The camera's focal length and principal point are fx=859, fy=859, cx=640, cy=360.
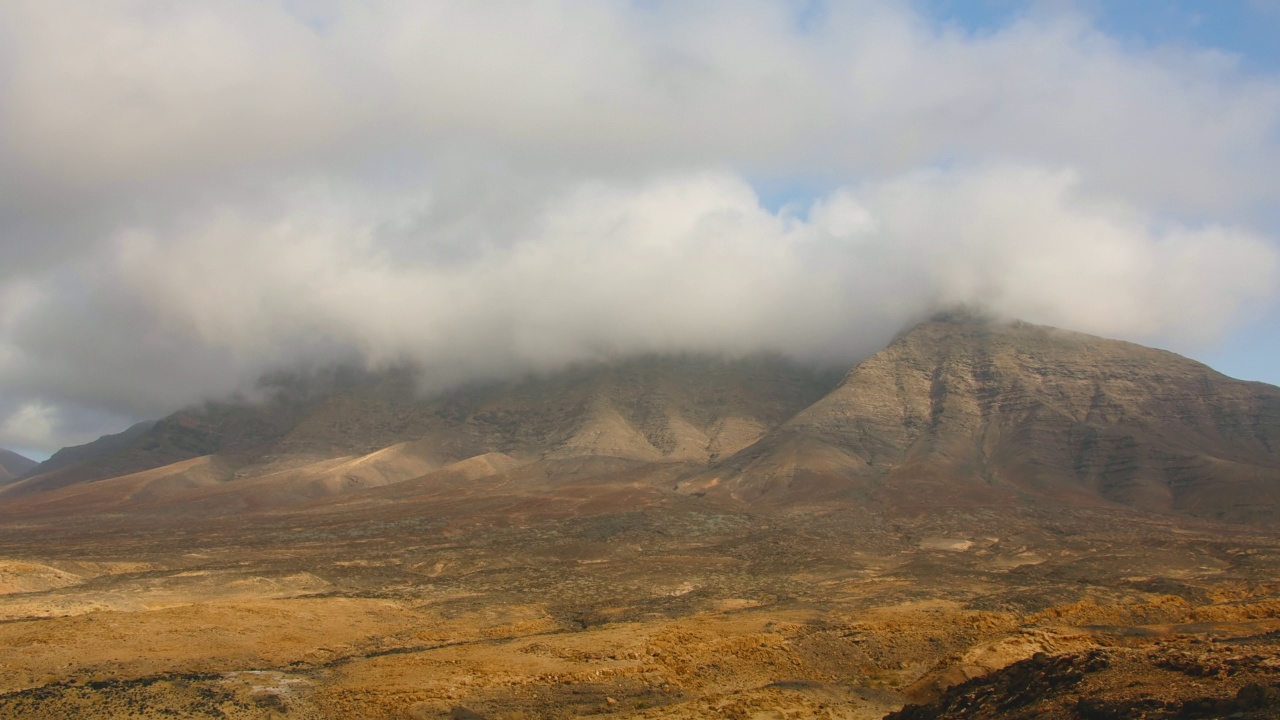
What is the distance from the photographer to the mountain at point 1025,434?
420ft

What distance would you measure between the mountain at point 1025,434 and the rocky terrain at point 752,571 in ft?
2.45

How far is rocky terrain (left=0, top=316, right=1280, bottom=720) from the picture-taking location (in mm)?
27062

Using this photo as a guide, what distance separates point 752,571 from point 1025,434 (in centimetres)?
10676

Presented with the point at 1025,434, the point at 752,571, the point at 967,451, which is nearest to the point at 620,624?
the point at 752,571

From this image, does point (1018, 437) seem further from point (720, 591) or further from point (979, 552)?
point (720, 591)

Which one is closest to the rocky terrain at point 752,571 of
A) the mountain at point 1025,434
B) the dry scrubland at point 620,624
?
the dry scrubland at point 620,624

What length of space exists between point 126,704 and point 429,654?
458 inches

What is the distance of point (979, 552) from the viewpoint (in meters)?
87.9

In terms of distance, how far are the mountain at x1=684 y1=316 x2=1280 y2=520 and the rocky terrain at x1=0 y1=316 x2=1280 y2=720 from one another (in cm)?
75

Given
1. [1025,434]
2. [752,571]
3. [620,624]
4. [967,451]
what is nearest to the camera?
[620,624]

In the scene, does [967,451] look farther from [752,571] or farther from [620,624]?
[620,624]

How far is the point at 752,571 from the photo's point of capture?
226 feet

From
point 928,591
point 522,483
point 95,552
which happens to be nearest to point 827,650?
point 928,591

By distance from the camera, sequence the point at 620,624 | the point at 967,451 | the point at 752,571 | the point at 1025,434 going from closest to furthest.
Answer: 1. the point at 620,624
2. the point at 752,571
3. the point at 967,451
4. the point at 1025,434
